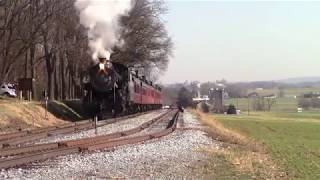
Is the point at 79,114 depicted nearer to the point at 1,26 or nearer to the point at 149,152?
the point at 1,26

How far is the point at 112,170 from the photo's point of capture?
40.7 feet

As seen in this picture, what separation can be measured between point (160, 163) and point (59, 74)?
4676cm

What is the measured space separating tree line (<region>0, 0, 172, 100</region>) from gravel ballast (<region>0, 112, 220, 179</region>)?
23458 millimetres

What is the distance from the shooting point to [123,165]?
523 inches

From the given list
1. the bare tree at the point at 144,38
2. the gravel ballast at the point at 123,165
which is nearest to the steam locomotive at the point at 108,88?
the gravel ballast at the point at 123,165

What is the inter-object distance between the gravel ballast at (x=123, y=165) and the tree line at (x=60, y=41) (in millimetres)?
23458

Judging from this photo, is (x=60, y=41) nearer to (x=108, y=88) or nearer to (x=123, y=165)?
(x=108, y=88)

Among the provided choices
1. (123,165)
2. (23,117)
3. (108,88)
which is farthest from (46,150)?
(108,88)

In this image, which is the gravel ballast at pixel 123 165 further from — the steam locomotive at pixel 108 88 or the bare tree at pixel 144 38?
the bare tree at pixel 144 38

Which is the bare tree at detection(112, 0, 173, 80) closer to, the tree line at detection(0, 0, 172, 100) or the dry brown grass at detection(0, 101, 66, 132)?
the tree line at detection(0, 0, 172, 100)

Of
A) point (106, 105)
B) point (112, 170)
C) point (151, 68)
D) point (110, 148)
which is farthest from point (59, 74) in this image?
point (112, 170)

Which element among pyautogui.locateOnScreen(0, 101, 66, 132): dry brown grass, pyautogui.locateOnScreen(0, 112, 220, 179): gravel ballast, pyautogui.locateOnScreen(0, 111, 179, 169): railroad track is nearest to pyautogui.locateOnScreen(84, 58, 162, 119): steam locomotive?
pyautogui.locateOnScreen(0, 101, 66, 132): dry brown grass

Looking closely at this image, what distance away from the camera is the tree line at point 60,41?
4175 centimetres

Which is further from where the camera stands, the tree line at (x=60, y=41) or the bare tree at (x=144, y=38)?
the bare tree at (x=144, y=38)
